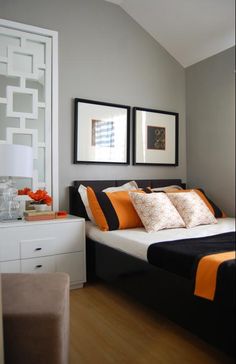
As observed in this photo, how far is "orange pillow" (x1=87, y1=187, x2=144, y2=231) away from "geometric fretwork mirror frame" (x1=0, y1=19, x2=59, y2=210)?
0.46m

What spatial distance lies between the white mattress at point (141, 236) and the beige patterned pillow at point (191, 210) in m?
0.06

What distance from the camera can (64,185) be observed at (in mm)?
2668

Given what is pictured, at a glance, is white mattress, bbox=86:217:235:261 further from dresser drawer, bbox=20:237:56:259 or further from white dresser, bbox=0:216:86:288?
dresser drawer, bbox=20:237:56:259

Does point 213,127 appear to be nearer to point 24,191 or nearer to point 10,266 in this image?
point 24,191

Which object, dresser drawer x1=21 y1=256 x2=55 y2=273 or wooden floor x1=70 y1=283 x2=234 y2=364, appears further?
dresser drawer x1=21 y1=256 x2=55 y2=273

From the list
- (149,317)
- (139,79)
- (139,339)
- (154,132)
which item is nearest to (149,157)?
(154,132)

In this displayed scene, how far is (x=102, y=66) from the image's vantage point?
285 cm

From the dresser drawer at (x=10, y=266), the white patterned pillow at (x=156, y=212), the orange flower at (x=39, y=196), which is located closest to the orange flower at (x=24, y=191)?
the orange flower at (x=39, y=196)

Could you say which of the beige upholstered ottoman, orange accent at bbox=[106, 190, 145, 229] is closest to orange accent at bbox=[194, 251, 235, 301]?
the beige upholstered ottoman

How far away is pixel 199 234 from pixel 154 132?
150 centimetres

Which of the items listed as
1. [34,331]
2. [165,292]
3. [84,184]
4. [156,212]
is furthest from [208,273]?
[84,184]

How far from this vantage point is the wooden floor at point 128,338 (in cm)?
141

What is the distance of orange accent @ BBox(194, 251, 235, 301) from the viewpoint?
1261mm

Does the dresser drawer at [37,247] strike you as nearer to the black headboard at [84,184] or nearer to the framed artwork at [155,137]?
the black headboard at [84,184]
